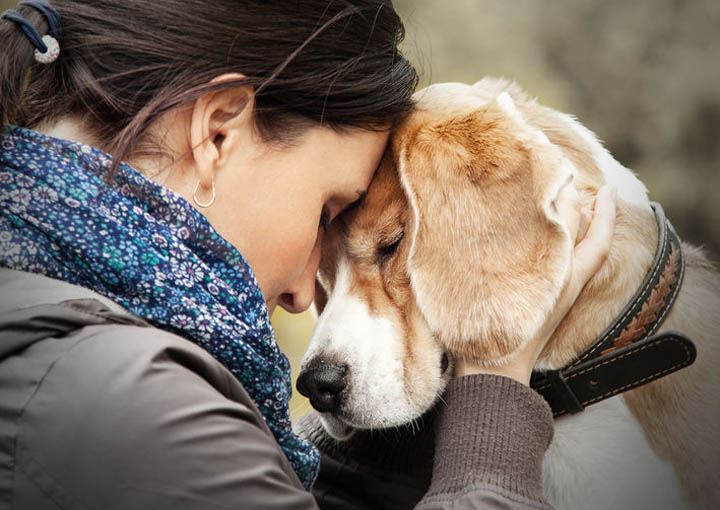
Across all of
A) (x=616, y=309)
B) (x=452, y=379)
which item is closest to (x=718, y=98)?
(x=616, y=309)

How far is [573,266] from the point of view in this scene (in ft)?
4.63

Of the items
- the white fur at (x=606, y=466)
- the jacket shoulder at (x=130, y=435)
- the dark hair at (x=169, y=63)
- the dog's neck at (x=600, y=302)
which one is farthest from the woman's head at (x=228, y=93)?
the white fur at (x=606, y=466)

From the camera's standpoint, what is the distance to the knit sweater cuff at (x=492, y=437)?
1.15 metres

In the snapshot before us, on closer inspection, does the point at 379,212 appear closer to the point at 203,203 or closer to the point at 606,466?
the point at 203,203

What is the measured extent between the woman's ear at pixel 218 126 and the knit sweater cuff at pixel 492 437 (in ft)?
1.94

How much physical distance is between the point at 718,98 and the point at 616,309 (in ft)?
3.39

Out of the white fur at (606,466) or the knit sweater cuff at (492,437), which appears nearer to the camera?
the knit sweater cuff at (492,437)

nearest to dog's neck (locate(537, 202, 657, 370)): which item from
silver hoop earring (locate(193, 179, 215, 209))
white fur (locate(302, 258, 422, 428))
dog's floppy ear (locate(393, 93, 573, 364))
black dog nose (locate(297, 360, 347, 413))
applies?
dog's floppy ear (locate(393, 93, 573, 364))

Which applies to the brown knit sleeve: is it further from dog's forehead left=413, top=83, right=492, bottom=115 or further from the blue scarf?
dog's forehead left=413, top=83, right=492, bottom=115

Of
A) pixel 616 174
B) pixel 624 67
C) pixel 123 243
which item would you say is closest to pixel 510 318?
pixel 616 174

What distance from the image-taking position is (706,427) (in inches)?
56.9

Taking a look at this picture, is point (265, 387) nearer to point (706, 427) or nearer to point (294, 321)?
point (706, 427)

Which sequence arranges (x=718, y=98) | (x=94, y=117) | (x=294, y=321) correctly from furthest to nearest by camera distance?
(x=294, y=321), (x=718, y=98), (x=94, y=117)

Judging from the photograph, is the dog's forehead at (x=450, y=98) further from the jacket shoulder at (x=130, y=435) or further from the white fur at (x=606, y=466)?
the jacket shoulder at (x=130, y=435)
